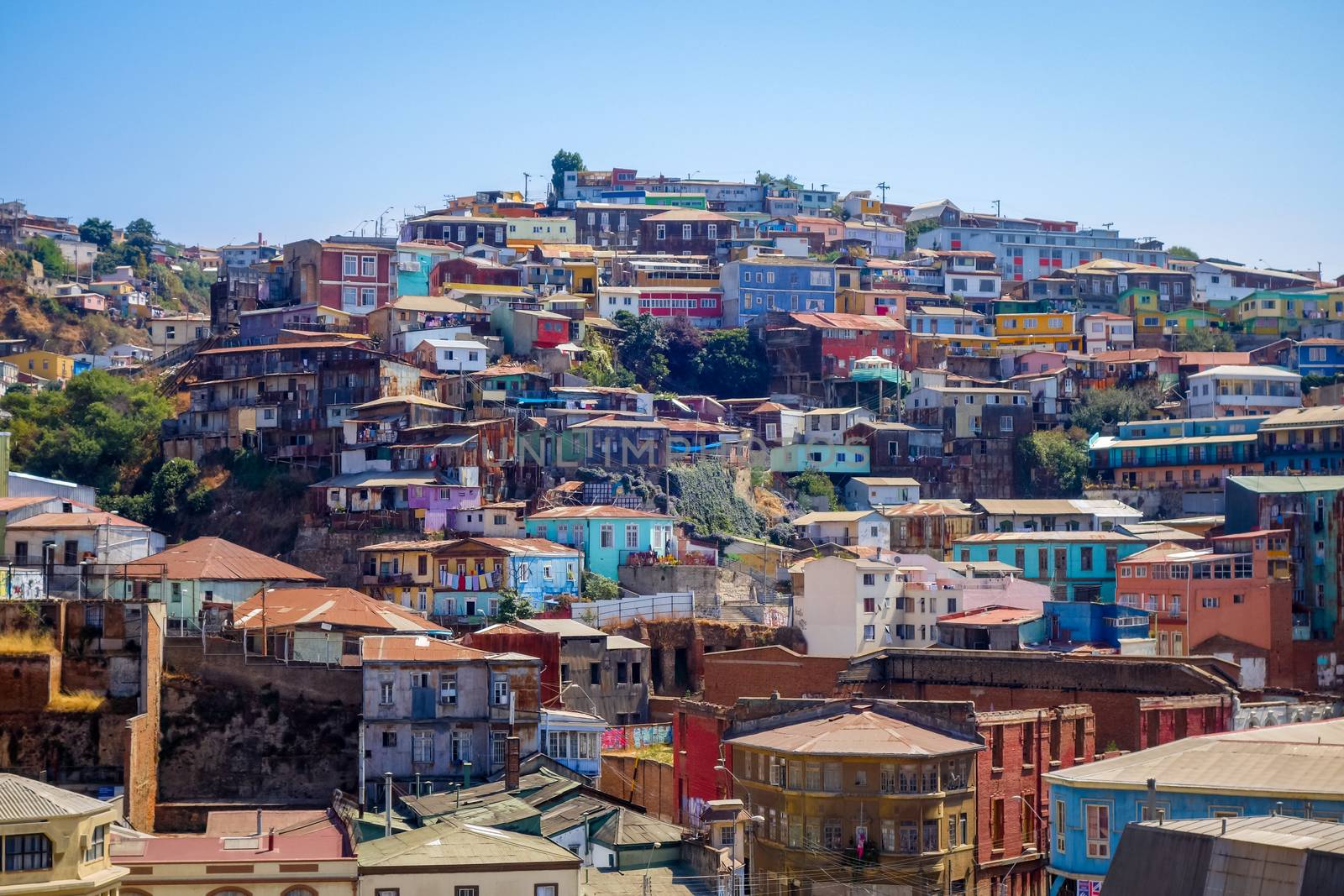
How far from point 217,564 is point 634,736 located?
569 inches

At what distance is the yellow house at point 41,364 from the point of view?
121125mm

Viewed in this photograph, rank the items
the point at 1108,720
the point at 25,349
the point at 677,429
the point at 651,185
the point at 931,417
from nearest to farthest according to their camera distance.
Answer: the point at 1108,720 < the point at 677,429 < the point at 931,417 < the point at 25,349 < the point at 651,185

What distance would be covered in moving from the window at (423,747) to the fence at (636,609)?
21638 mm

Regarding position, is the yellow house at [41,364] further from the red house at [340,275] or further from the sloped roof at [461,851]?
the sloped roof at [461,851]

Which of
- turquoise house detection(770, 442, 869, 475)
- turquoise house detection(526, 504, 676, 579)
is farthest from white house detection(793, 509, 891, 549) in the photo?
turquoise house detection(526, 504, 676, 579)

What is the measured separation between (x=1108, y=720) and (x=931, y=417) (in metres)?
41.1

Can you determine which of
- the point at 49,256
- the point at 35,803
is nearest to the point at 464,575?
the point at 35,803

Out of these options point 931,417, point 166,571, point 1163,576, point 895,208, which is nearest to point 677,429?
point 931,417

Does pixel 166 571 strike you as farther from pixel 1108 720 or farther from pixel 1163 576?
pixel 1163 576

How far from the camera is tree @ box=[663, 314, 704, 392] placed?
108750 mm

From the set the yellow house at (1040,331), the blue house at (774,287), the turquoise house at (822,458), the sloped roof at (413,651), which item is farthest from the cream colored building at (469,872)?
the yellow house at (1040,331)

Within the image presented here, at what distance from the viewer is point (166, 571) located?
216 ft

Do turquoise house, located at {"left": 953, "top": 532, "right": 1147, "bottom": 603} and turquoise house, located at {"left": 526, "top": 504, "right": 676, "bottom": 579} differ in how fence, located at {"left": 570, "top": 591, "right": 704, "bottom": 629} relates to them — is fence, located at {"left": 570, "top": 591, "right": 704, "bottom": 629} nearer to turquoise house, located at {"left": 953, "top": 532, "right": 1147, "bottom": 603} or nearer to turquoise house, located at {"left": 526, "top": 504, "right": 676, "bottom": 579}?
turquoise house, located at {"left": 526, "top": 504, "right": 676, "bottom": 579}

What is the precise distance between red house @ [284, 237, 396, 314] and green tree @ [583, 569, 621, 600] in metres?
26.8
